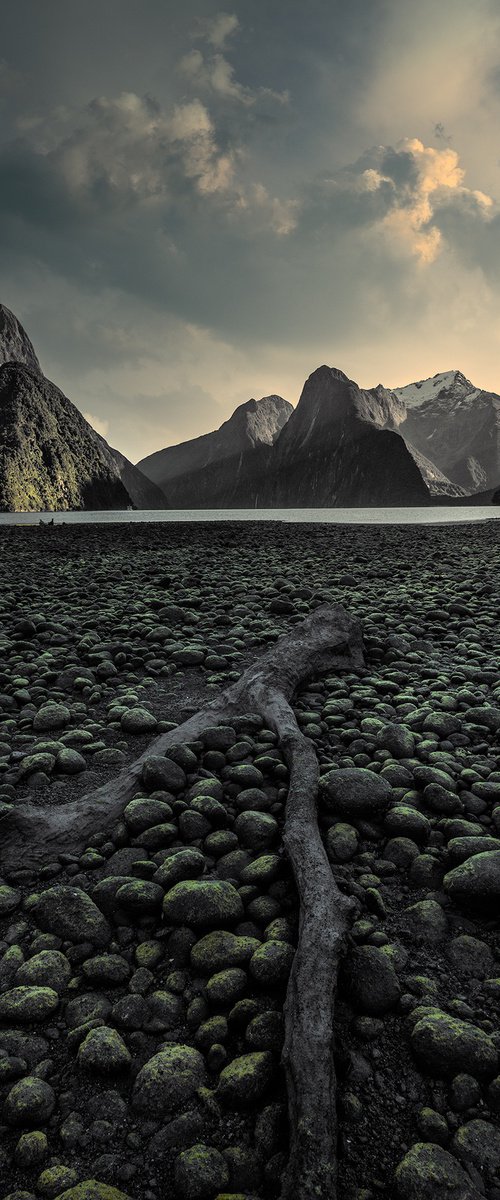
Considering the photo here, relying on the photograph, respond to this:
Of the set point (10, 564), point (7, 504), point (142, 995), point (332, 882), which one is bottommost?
point (142, 995)

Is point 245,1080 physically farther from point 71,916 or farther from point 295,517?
point 295,517

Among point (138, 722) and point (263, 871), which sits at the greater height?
point (138, 722)

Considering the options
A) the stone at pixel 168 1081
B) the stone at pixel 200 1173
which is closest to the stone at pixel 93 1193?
the stone at pixel 200 1173

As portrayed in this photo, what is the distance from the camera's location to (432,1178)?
58.1 inches

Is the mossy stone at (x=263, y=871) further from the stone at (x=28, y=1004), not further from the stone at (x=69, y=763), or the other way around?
the stone at (x=69, y=763)

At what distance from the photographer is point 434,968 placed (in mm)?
2242

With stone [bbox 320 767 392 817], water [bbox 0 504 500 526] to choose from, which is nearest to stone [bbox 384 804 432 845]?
stone [bbox 320 767 392 817]

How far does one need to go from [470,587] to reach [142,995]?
9784 mm

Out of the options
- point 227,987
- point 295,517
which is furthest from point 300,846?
point 295,517

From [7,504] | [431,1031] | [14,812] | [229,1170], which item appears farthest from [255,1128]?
[7,504]

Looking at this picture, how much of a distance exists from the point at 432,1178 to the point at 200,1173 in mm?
636

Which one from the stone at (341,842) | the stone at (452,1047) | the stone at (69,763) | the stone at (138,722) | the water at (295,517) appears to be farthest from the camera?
the water at (295,517)

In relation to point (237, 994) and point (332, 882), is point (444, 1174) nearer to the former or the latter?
point (237, 994)

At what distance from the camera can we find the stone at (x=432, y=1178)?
1449 mm
